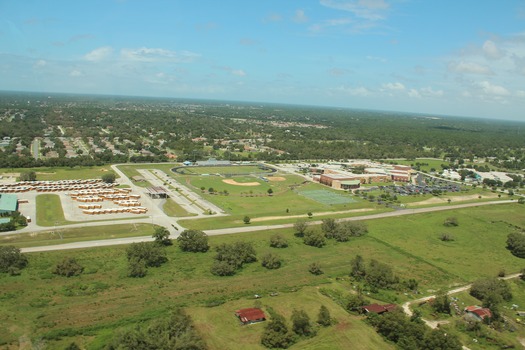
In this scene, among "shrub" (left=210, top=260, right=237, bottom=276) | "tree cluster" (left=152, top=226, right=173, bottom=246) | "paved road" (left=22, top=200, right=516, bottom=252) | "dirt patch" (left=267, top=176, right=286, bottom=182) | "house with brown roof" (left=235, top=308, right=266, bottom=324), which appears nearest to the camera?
"house with brown roof" (left=235, top=308, right=266, bottom=324)

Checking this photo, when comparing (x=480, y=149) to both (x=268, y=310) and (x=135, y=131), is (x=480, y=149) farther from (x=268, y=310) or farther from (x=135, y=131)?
(x=268, y=310)

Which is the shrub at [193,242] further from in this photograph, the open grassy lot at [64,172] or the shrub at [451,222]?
the open grassy lot at [64,172]

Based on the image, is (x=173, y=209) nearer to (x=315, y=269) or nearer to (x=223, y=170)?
(x=315, y=269)

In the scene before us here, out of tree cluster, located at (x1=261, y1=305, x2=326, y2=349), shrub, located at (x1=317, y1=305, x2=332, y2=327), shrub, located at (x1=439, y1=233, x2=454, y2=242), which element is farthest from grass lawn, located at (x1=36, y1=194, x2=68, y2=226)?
shrub, located at (x1=439, y1=233, x2=454, y2=242)

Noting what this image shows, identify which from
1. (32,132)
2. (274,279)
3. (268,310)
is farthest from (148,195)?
(32,132)

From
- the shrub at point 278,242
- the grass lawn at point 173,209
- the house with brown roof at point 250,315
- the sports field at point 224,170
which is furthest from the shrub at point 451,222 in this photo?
the sports field at point 224,170

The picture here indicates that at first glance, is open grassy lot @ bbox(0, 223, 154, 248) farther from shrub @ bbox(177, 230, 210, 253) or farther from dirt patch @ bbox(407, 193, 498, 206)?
dirt patch @ bbox(407, 193, 498, 206)

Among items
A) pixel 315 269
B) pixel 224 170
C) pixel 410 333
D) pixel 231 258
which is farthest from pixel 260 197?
pixel 410 333
